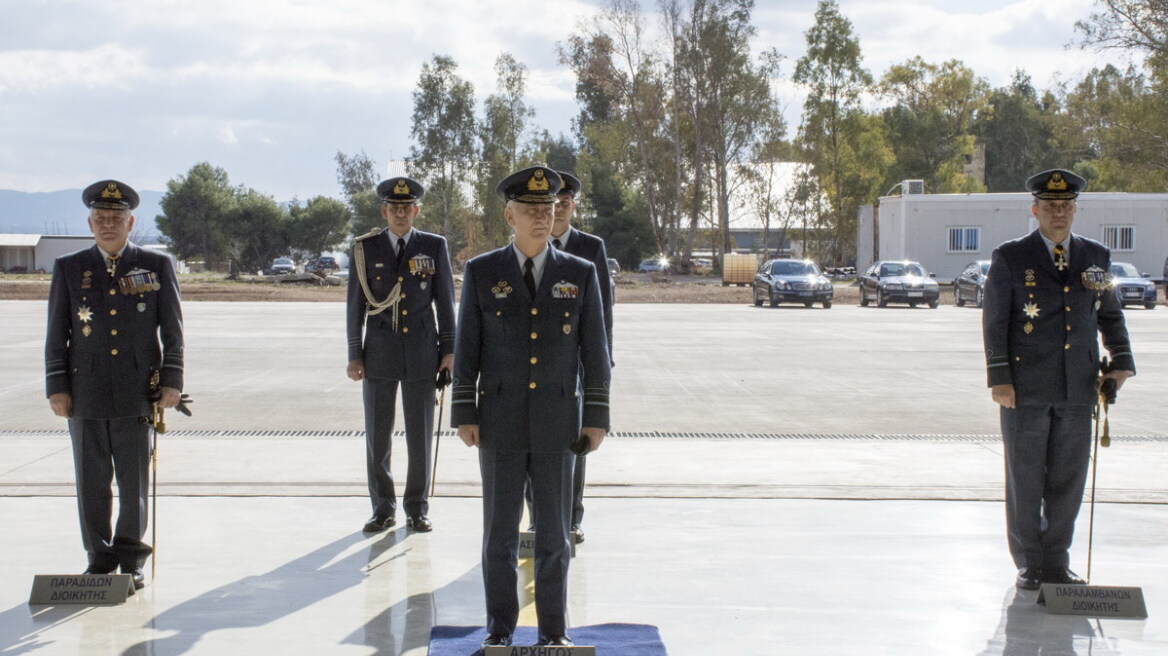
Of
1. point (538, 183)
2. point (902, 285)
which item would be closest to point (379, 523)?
point (538, 183)

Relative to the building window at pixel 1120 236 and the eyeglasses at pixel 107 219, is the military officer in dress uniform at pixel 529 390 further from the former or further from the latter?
the building window at pixel 1120 236

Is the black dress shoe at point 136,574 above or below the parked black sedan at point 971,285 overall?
below

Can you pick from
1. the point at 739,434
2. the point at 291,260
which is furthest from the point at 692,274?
the point at 739,434

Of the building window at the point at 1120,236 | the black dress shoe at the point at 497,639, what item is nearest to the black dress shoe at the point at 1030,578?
the black dress shoe at the point at 497,639

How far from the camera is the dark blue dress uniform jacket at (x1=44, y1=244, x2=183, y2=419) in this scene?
5812 millimetres

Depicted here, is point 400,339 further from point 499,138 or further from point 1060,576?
point 499,138

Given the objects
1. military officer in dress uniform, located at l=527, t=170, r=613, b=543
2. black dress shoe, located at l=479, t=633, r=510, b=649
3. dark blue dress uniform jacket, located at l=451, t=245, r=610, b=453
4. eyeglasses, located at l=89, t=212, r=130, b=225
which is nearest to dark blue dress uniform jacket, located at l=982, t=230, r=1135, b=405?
military officer in dress uniform, located at l=527, t=170, r=613, b=543

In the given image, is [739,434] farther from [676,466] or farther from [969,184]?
[969,184]

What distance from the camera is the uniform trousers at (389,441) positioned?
716 cm

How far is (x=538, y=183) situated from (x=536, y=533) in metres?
1.36

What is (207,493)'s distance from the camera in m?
8.05

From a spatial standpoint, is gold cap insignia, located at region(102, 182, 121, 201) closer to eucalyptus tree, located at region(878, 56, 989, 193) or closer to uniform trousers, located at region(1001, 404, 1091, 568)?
uniform trousers, located at region(1001, 404, 1091, 568)

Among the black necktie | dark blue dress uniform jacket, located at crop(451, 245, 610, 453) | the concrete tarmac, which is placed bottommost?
the concrete tarmac

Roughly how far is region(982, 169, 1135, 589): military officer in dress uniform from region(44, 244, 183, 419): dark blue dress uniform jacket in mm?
Result: 3962
